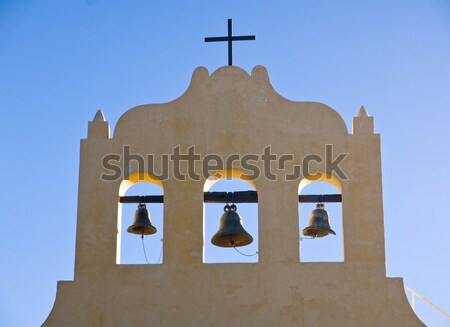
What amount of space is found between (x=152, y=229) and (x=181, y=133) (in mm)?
1445

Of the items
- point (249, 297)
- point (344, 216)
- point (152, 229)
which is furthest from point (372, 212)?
point (152, 229)

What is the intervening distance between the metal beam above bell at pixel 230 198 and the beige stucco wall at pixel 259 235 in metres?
0.17

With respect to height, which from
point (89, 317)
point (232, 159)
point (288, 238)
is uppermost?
point (232, 159)

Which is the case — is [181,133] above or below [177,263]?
above

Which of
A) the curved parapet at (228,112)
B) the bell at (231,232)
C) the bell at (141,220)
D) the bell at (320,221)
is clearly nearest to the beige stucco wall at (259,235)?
the curved parapet at (228,112)

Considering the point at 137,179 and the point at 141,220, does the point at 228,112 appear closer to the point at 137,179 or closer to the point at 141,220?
the point at 137,179

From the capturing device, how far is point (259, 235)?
16.7 m

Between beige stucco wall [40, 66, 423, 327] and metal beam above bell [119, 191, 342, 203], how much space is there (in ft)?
0.57

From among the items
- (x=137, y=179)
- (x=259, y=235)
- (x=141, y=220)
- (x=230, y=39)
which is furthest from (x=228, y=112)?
(x=141, y=220)

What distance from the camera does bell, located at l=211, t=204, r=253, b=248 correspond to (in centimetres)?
1686

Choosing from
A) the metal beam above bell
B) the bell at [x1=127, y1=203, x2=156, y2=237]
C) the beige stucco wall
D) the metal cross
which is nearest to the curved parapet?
the beige stucco wall

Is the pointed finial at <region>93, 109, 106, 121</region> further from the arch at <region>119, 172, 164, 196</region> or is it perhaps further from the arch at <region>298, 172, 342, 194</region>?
the arch at <region>298, 172, 342, 194</region>

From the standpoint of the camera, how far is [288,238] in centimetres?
1667

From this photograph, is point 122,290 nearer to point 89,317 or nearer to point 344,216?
point 89,317
